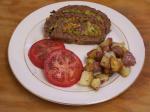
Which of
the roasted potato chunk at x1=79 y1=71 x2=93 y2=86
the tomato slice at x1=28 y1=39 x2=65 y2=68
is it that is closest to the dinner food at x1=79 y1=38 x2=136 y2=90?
the roasted potato chunk at x1=79 y1=71 x2=93 y2=86

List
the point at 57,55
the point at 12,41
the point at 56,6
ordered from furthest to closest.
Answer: the point at 56,6 → the point at 12,41 → the point at 57,55

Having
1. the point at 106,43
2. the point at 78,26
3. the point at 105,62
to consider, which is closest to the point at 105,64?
the point at 105,62

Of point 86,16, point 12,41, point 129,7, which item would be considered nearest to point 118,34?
point 86,16

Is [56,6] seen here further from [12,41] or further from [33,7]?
[12,41]

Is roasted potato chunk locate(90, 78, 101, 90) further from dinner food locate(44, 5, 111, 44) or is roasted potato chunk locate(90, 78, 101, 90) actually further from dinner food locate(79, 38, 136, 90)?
dinner food locate(44, 5, 111, 44)

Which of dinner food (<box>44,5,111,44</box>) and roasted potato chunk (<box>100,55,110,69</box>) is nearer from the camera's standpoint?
roasted potato chunk (<box>100,55,110,69</box>)

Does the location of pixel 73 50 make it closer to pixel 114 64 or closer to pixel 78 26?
pixel 78 26
